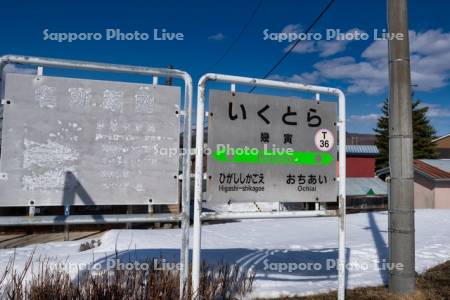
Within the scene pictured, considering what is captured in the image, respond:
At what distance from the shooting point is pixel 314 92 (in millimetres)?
4086

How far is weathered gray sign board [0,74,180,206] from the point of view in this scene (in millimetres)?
3035

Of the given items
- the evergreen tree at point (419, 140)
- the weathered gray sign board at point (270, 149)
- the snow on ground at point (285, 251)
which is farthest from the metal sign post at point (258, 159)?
the evergreen tree at point (419, 140)

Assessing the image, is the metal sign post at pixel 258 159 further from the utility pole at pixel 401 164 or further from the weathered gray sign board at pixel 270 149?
the utility pole at pixel 401 164

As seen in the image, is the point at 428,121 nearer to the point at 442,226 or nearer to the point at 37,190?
the point at 442,226

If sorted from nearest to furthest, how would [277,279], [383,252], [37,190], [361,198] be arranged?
1. [37,190]
2. [277,279]
3. [383,252]
4. [361,198]

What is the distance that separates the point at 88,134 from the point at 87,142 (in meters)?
0.07

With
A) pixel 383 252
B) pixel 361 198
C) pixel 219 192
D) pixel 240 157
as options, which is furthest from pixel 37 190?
pixel 361 198

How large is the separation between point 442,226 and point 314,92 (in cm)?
1114

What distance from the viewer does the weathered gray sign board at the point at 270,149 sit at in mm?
3596

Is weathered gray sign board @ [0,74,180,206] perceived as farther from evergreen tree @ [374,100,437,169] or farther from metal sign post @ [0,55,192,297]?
evergreen tree @ [374,100,437,169]

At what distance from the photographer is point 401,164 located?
464 cm

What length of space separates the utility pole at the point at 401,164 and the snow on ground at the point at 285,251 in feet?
2.35

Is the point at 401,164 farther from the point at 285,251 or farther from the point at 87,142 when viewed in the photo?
the point at 285,251

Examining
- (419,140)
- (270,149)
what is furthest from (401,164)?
(419,140)
